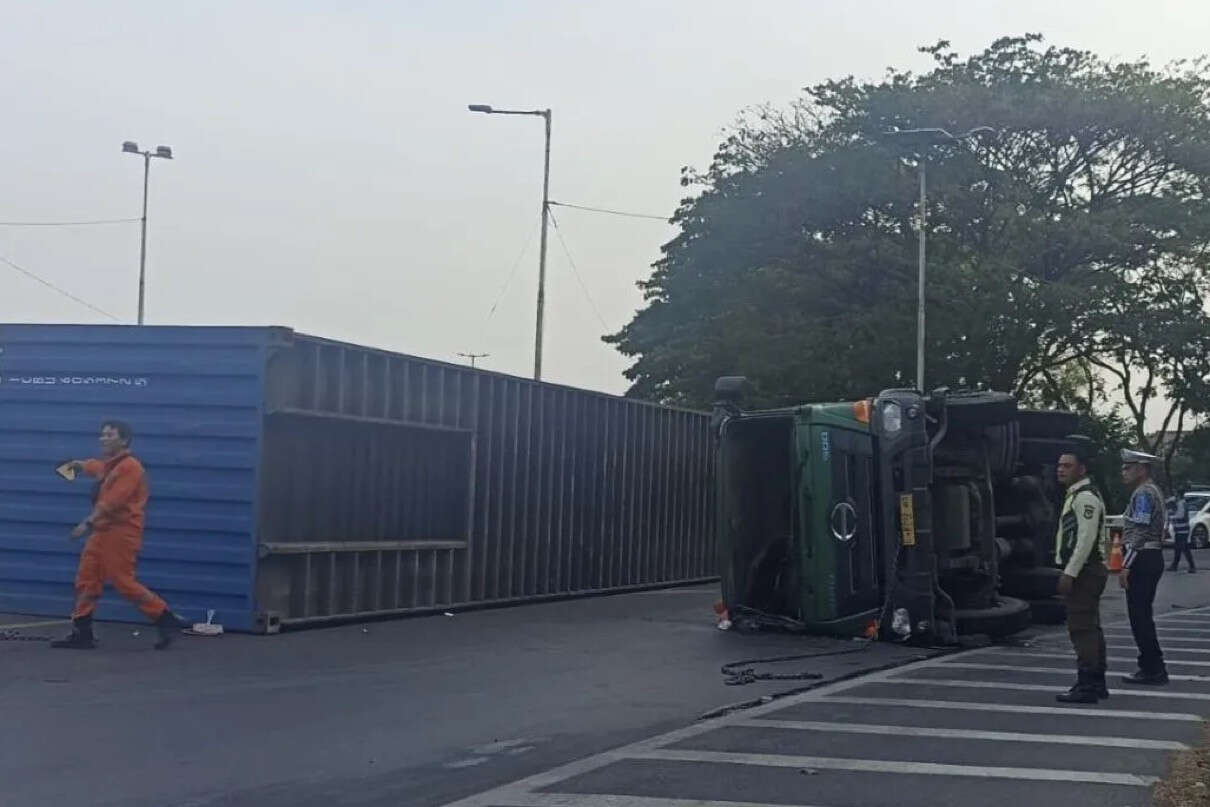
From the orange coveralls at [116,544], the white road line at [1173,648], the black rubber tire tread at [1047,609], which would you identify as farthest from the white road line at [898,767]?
the black rubber tire tread at [1047,609]

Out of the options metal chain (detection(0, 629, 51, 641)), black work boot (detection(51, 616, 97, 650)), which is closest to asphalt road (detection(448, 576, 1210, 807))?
black work boot (detection(51, 616, 97, 650))

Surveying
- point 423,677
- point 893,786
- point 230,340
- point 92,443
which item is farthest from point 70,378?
point 893,786

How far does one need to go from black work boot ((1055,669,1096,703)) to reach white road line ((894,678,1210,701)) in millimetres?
646

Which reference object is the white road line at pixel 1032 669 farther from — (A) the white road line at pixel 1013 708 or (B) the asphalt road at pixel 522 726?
(A) the white road line at pixel 1013 708

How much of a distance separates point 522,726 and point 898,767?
7.40ft

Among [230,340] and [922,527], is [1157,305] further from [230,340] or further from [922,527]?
[230,340]

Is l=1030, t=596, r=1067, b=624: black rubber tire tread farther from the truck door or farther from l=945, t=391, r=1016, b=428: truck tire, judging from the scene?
the truck door

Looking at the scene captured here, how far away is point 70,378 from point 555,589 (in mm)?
6512

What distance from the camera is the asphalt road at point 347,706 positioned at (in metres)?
7.01

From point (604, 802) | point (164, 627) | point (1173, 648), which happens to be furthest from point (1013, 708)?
point (164, 627)

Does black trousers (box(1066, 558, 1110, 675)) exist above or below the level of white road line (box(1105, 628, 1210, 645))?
above

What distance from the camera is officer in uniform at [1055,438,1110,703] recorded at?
9812 millimetres

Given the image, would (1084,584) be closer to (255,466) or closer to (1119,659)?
(1119,659)

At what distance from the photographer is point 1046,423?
16391mm
